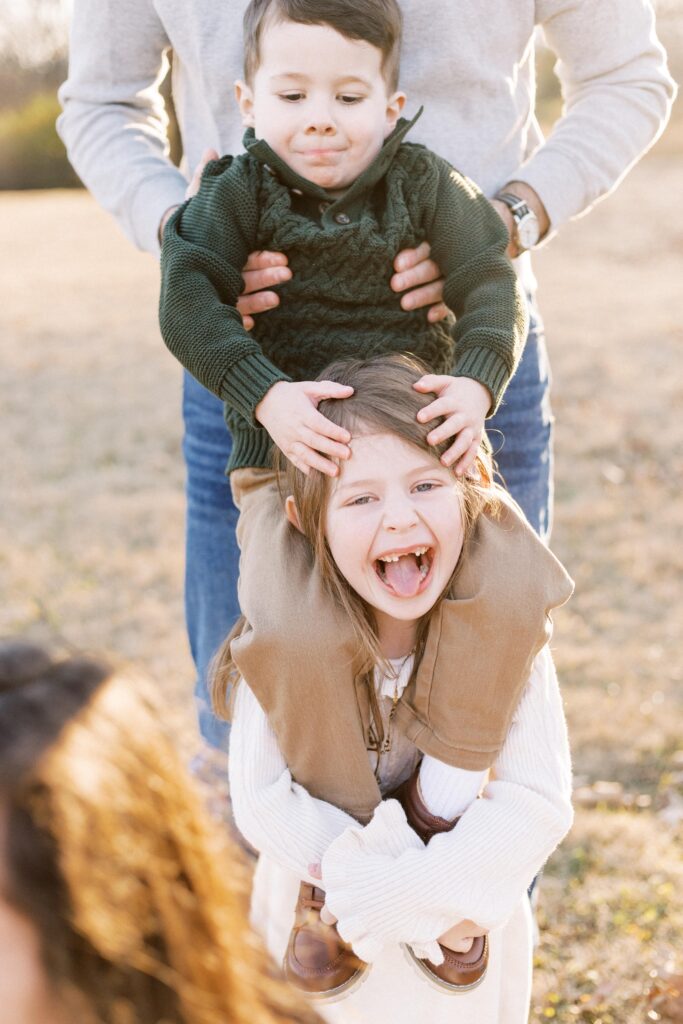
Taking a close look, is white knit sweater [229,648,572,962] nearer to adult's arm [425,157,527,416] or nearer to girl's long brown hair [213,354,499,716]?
girl's long brown hair [213,354,499,716]

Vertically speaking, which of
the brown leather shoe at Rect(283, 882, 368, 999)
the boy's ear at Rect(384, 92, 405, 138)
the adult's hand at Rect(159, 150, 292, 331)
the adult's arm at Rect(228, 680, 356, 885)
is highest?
the boy's ear at Rect(384, 92, 405, 138)

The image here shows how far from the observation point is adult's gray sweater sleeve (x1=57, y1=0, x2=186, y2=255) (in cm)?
236

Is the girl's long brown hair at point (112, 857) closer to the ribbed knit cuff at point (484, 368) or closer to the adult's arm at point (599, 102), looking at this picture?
the ribbed knit cuff at point (484, 368)

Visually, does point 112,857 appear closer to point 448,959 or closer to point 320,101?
point 448,959

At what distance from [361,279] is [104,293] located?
1054cm

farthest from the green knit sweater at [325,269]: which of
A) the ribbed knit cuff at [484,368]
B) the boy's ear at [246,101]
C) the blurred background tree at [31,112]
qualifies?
the blurred background tree at [31,112]

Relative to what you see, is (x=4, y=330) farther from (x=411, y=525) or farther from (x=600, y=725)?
(x=411, y=525)

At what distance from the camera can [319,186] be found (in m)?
2.06

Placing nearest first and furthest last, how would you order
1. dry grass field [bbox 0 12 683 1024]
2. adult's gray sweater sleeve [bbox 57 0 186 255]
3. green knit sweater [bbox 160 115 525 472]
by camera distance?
1. green knit sweater [bbox 160 115 525 472]
2. adult's gray sweater sleeve [bbox 57 0 186 255]
3. dry grass field [bbox 0 12 683 1024]

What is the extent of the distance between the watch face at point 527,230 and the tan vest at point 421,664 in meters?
0.61

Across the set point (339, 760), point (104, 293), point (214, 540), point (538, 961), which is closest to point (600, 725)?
point (538, 961)

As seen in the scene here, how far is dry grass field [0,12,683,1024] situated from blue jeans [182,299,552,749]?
0.38 m

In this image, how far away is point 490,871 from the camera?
187cm

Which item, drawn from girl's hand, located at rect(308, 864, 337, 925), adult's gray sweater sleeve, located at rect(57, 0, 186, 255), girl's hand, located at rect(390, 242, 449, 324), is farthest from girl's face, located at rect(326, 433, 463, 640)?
adult's gray sweater sleeve, located at rect(57, 0, 186, 255)
